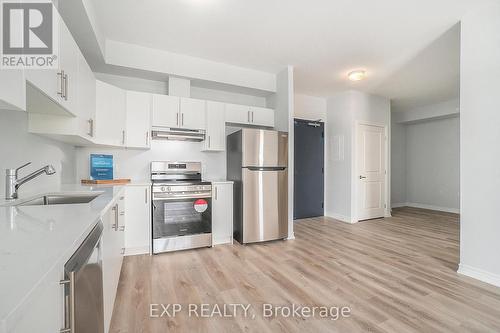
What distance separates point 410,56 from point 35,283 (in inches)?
165

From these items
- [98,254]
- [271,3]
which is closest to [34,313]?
[98,254]

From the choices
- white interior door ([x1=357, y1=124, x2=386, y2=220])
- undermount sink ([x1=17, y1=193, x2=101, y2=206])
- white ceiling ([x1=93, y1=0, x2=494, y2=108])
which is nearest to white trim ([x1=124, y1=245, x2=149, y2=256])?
undermount sink ([x1=17, y1=193, x2=101, y2=206])

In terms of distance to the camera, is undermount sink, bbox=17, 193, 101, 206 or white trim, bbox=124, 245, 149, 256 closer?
undermount sink, bbox=17, 193, 101, 206

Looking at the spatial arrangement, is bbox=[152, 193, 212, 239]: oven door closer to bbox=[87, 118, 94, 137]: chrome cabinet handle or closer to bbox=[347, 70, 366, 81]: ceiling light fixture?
bbox=[87, 118, 94, 137]: chrome cabinet handle

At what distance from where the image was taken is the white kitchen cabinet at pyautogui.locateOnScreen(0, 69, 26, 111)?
880 millimetres

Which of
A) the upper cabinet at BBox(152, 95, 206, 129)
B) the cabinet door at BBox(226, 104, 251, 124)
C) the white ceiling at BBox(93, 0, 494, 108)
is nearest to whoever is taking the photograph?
the white ceiling at BBox(93, 0, 494, 108)

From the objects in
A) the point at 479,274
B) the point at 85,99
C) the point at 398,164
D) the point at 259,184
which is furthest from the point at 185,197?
the point at 398,164

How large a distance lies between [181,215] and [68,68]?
1.89m

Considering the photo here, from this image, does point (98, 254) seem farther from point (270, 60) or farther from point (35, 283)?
point (270, 60)

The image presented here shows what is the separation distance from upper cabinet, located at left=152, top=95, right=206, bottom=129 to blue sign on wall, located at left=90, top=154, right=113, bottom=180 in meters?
0.75

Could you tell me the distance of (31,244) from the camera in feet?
2.11

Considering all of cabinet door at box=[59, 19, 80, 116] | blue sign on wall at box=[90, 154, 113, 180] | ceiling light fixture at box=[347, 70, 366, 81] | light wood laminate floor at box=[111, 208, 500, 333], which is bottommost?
light wood laminate floor at box=[111, 208, 500, 333]

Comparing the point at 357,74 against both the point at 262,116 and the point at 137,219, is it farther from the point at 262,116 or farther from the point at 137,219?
the point at 137,219

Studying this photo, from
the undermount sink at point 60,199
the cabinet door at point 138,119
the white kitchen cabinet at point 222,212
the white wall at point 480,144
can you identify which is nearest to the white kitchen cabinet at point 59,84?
the undermount sink at point 60,199
